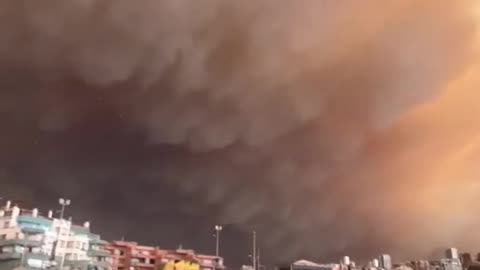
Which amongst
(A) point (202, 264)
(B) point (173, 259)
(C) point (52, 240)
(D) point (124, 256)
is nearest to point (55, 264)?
(C) point (52, 240)

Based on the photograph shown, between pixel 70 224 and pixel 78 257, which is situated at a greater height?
pixel 70 224

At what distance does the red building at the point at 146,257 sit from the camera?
5815 cm

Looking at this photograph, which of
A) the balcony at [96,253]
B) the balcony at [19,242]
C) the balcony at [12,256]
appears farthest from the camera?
the balcony at [96,253]

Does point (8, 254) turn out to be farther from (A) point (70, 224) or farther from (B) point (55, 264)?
(A) point (70, 224)

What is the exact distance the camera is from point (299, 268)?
5831 cm

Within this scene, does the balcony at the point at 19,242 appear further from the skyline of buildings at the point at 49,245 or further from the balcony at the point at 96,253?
the balcony at the point at 96,253

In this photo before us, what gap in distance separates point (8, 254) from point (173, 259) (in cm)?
2346

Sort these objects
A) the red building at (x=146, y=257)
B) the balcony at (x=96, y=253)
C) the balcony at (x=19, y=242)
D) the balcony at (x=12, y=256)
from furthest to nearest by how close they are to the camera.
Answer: the red building at (x=146, y=257) < the balcony at (x=96, y=253) < the balcony at (x=19, y=242) < the balcony at (x=12, y=256)

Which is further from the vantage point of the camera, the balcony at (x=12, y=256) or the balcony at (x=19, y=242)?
the balcony at (x=19, y=242)

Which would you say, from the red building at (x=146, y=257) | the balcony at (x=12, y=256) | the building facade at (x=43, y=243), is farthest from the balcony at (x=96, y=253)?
the balcony at (x=12, y=256)

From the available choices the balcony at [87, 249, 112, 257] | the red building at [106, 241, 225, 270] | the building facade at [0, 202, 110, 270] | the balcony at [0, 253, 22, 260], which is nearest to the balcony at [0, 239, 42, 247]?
the building facade at [0, 202, 110, 270]

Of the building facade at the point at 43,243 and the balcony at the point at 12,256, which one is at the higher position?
the building facade at the point at 43,243

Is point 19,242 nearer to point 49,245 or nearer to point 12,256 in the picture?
point 12,256

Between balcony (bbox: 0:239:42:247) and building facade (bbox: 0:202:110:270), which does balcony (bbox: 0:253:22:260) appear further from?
balcony (bbox: 0:239:42:247)
